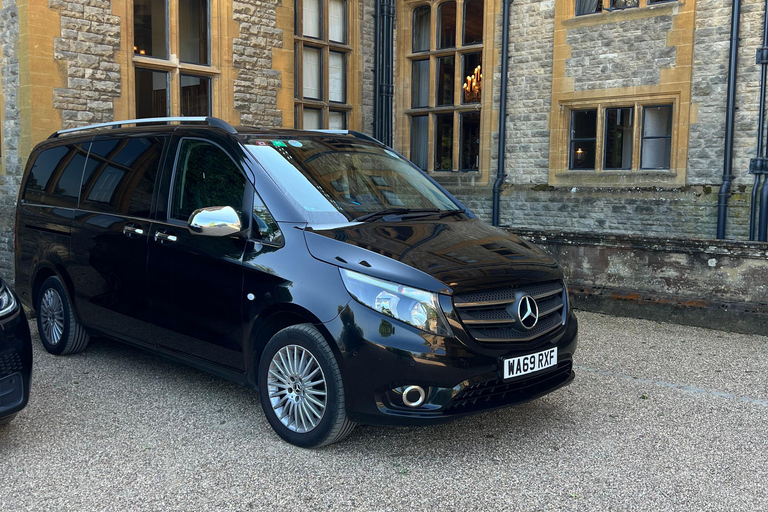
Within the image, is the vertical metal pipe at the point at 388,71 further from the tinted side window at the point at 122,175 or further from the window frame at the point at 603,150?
the tinted side window at the point at 122,175

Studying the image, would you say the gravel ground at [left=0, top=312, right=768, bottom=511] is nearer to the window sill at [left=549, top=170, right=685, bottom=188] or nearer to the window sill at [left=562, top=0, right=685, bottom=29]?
the window sill at [left=549, top=170, right=685, bottom=188]

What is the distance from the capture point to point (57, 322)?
19.8 feet

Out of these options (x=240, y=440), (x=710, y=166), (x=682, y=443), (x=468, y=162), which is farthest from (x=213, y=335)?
(x=468, y=162)

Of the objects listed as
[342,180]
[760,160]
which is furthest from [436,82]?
[342,180]

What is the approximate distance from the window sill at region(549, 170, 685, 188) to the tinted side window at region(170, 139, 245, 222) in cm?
1144

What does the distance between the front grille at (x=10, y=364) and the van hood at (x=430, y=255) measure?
1.77 m

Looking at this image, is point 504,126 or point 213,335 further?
point 504,126

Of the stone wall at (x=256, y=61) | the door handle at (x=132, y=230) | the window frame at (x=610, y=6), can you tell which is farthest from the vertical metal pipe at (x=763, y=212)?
the door handle at (x=132, y=230)

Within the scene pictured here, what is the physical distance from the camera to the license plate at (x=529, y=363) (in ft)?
13.0

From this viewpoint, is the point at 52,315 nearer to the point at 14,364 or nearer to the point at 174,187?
the point at 174,187

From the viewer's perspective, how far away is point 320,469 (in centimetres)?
383

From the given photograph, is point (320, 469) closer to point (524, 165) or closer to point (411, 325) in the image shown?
point (411, 325)

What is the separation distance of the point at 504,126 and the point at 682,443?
1238 cm

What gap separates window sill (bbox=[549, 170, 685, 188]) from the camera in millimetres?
14086
